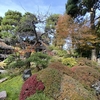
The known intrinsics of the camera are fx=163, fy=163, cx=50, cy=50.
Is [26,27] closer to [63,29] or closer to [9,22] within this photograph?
[63,29]

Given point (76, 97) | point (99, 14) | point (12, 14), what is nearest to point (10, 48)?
point (12, 14)

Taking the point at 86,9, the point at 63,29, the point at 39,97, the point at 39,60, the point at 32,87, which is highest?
the point at 86,9

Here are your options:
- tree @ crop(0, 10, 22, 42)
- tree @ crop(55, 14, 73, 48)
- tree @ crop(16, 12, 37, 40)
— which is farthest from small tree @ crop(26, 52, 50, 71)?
tree @ crop(0, 10, 22, 42)

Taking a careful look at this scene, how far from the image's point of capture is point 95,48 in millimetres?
17422

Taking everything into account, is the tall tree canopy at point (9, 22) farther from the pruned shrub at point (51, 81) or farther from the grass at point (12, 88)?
the pruned shrub at point (51, 81)

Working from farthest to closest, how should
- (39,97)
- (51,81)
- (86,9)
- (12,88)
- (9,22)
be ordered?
1. (9,22)
2. (86,9)
3. (12,88)
4. (51,81)
5. (39,97)

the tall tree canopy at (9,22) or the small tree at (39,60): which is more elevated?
the tall tree canopy at (9,22)

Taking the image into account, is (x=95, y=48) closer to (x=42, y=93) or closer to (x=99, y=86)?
(x=99, y=86)

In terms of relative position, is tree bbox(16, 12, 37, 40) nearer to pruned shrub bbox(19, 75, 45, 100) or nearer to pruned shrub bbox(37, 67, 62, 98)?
pruned shrub bbox(37, 67, 62, 98)

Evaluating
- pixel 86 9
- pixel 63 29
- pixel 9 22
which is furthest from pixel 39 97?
pixel 9 22

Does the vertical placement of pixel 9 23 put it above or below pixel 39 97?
above

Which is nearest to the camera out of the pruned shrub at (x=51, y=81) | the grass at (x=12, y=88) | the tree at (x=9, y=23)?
the pruned shrub at (x=51, y=81)

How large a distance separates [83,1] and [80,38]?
13.2ft

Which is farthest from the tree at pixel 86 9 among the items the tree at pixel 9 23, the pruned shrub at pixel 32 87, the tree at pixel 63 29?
the pruned shrub at pixel 32 87
